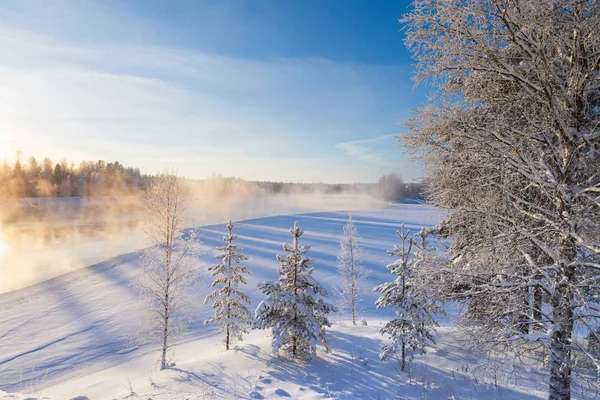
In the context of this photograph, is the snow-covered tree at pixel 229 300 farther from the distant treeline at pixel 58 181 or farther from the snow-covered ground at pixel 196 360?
the distant treeline at pixel 58 181

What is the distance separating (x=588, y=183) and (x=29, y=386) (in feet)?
63.5

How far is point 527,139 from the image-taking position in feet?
16.6

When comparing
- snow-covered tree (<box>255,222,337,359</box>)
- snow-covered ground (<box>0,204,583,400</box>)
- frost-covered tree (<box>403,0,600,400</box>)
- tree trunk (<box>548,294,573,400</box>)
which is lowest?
snow-covered ground (<box>0,204,583,400</box>)

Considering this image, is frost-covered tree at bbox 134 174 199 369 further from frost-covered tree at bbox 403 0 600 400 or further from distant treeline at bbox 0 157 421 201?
distant treeline at bbox 0 157 421 201

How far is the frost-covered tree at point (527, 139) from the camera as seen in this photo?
4.49 meters

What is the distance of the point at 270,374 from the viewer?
28.0 ft

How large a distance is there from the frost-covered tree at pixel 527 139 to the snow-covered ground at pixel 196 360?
135 cm

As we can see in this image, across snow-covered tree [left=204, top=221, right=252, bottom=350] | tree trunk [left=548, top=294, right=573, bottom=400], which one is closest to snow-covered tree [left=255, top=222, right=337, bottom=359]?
snow-covered tree [left=204, top=221, right=252, bottom=350]

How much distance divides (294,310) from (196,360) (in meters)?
4.83

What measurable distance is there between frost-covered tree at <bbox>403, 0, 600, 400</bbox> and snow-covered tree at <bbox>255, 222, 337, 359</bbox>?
5210 mm

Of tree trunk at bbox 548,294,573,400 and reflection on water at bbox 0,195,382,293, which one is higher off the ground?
tree trunk at bbox 548,294,573,400

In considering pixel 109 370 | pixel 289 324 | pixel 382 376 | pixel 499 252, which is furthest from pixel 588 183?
pixel 109 370

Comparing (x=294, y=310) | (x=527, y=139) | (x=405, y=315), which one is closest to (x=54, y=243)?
(x=294, y=310)

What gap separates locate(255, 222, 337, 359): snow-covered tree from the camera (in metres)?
9.55
